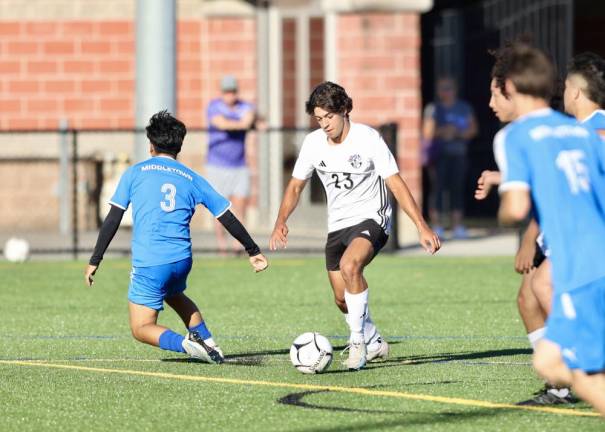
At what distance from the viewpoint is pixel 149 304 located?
9.75 m

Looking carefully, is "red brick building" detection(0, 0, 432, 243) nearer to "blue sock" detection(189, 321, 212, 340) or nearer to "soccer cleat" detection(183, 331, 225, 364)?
"blue sock" detection(189, 321, 212, 340)

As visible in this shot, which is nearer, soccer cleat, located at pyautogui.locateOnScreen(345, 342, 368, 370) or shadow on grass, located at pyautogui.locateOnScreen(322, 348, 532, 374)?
soccer cleat, located at pyautogui.locateOnScreen(345, 342, 368, 370)

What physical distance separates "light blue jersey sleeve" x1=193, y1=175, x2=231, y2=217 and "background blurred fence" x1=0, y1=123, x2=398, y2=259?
10629 millimetres

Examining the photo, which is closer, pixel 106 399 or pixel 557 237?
pixel 557 237

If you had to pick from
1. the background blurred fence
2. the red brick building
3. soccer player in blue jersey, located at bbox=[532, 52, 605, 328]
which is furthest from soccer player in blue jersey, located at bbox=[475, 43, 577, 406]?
the red brick building

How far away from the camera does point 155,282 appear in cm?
973

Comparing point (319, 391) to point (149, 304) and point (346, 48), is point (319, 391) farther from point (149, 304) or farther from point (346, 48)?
point (346, 48)

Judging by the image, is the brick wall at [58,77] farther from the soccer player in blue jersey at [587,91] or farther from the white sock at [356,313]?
the soccer player in blue jersey at [587,91]

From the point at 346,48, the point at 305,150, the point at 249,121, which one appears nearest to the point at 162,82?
the point at 249,121

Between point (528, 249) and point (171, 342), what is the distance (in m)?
2.65

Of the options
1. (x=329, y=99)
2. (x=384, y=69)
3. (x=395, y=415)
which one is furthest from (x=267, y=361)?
(x=384, y=69)

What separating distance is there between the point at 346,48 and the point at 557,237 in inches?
558

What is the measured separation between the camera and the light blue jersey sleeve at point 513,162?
20.6 feet

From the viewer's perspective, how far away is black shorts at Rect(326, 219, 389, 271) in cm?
988
